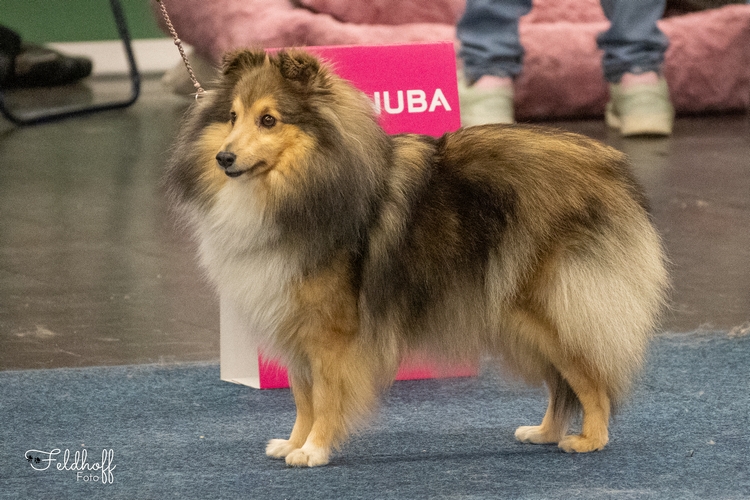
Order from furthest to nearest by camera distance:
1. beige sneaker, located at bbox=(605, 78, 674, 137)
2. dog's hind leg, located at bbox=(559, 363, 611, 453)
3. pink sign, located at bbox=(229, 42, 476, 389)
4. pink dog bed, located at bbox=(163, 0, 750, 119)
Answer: pink dog bed, located at bbox=(163, 0, 750, 119) < beige sneaker, located at bbox=(605, 78, 674, 137) < pink sign, located at bbox=(229, 42, 476, 389) < dog's hind leg, located at bbox=(559, 363, 611, 453)

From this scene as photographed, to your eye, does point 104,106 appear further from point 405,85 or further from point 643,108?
point 405,85

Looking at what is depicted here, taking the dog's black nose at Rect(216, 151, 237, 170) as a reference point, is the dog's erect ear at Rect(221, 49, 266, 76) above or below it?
above

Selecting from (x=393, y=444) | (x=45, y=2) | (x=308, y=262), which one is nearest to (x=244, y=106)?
(x=308, y=262)

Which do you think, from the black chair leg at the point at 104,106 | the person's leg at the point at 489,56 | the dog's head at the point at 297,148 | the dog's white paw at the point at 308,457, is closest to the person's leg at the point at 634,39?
the person's leg at the point at 489,56

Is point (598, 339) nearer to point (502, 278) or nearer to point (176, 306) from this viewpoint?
point (502, 278)

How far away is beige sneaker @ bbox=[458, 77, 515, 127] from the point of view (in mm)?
5961

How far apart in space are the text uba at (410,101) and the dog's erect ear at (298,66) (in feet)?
2.58

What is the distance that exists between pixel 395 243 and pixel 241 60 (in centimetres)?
70

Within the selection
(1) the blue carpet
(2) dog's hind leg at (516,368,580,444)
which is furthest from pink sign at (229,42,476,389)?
(2) dog's hind leg at (516,368,580,444)

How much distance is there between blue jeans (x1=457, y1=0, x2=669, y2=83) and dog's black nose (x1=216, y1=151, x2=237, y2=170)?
3815 mm

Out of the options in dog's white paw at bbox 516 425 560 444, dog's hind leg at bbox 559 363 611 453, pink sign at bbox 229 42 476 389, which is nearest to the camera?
dog's hind leg at bbox 559 363 611 453

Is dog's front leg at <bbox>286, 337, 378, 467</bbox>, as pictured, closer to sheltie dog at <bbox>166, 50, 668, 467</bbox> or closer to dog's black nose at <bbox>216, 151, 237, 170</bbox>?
sheltie dog at <bbox>166, 50, 668, 467</bbox>

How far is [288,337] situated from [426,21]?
5.29m

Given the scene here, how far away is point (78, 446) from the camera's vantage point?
291cm
